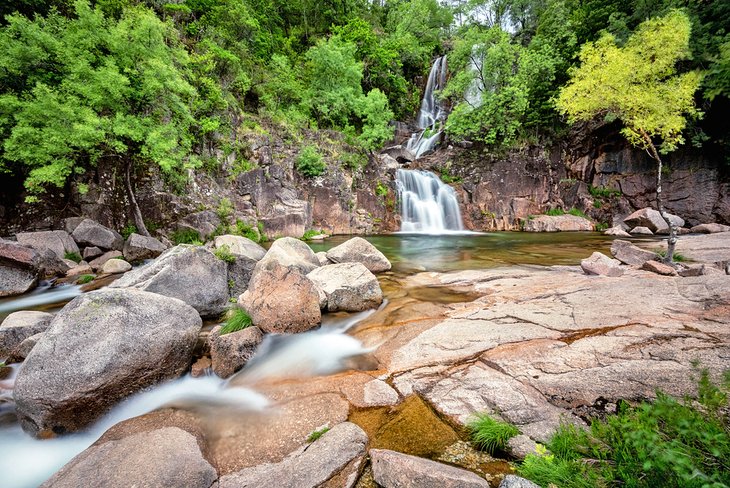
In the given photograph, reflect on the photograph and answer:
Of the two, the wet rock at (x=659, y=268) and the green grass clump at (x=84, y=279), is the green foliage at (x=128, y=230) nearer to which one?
the green grass clump at (x=84, y=279)

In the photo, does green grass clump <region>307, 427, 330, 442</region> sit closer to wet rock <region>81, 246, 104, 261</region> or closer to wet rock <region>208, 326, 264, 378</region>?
wet rock <region>208, 326, 264, 378</region>

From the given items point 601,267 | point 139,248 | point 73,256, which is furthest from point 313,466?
point 73,256

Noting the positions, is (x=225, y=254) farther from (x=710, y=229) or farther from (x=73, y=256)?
(x=710, y=229)

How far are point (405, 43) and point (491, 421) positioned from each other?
122 feet

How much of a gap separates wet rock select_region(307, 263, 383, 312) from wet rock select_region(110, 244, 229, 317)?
2079 millimetres

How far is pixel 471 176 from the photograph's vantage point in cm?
2511

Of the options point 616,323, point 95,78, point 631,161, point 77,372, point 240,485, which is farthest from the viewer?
point 631,161

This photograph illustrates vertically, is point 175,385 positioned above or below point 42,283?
below

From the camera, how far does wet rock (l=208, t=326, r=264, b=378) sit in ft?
13.4

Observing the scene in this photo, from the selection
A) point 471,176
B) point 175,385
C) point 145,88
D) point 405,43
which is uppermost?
point 405,43

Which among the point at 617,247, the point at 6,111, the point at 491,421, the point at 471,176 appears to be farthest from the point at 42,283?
the point at 471,176

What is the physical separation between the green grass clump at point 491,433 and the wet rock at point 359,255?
6309mm

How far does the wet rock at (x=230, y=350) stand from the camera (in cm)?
410

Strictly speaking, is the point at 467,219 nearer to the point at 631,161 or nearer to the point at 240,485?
the point at 631,161
